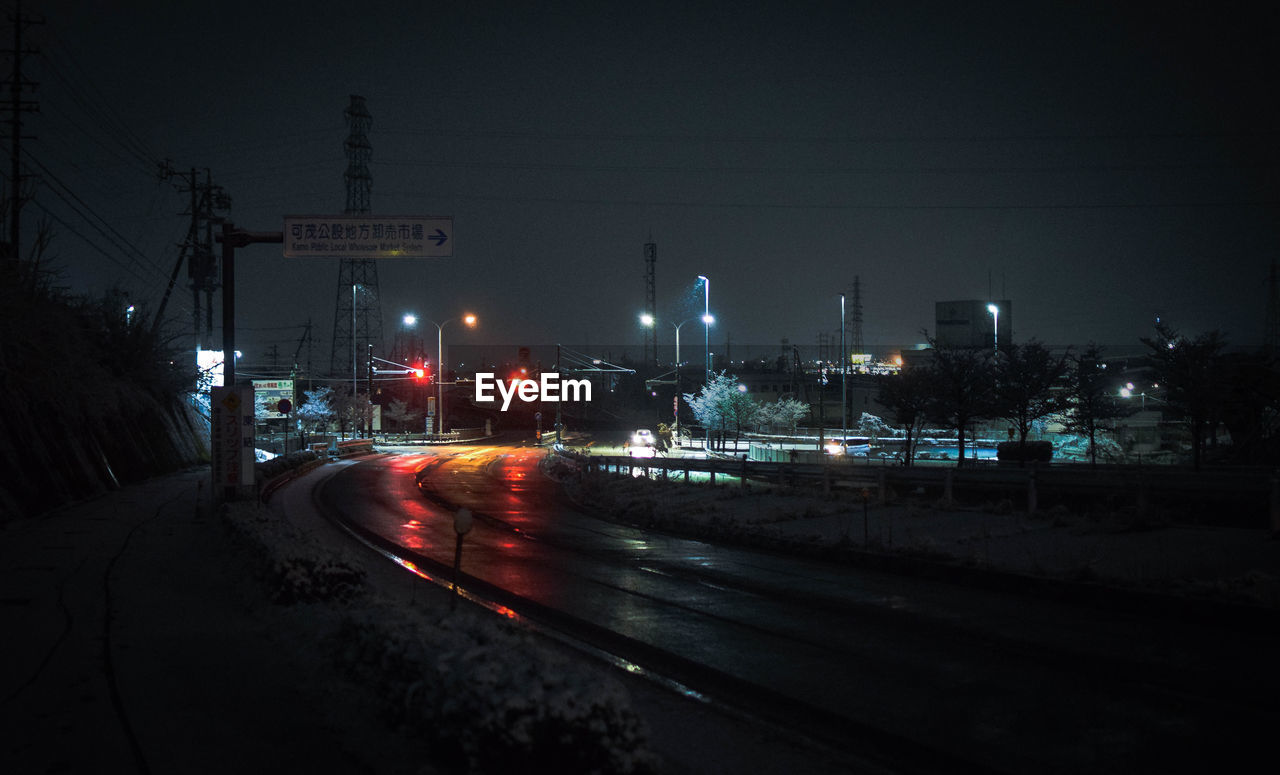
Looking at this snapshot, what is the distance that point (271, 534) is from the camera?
12.5 m

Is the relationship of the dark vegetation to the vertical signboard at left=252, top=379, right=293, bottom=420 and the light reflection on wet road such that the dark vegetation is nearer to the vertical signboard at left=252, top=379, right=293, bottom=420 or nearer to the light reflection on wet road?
the light reflection on wet road

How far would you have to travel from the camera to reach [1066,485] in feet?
67.8

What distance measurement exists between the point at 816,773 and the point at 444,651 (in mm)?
2472

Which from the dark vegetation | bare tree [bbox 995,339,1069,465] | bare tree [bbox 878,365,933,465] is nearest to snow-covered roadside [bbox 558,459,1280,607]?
the dark vegetation

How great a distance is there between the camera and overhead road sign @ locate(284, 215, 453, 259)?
16.4 metres

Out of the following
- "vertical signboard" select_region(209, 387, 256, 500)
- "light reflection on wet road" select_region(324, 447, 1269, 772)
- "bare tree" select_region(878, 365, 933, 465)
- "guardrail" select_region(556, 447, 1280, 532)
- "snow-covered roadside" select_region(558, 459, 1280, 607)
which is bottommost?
"light reflection on wet road" select_region(324, 447, 1269, 772)

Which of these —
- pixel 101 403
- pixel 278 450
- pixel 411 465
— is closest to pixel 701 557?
pixel 101 403

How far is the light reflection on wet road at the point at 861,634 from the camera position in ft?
20.7

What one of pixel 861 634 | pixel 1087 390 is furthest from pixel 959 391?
pixel 861 634

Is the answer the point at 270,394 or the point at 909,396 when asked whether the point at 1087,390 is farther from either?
the point at 270,394

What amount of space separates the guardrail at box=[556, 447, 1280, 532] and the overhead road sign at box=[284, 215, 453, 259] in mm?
9567
